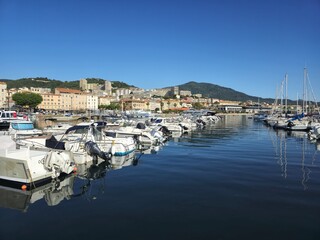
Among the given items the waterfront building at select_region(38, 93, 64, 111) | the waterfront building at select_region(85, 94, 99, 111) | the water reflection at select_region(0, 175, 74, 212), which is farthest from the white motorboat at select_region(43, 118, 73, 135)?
the waterfront building at select_region(85, 94, 99, 111)

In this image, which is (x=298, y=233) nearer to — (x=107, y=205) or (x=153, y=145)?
(x=107, y=205)

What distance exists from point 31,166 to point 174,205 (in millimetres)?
6079

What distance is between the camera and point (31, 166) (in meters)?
12.2

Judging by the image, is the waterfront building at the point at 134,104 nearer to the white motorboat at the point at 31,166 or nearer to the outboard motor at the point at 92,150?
the outboard motor at the point at 92,150

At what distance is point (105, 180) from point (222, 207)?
6109 mm

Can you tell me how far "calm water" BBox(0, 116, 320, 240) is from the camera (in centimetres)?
825

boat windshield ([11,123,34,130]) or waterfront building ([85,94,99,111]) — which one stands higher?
waterfront building ([85,94,99,111])

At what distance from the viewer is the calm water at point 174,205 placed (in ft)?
27.1

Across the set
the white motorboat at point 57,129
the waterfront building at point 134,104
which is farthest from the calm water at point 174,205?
the waterfront building at point 134,104

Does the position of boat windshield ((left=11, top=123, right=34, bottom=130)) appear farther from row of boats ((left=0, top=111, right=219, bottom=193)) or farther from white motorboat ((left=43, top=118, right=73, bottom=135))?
white motorboat ((left=43, top=118, right=73, bottom=135))

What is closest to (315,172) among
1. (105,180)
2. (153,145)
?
(105,180)

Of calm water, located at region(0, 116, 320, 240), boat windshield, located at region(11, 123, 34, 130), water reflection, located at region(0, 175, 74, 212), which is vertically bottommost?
calm water, located at region(0, 116, 320, 240)

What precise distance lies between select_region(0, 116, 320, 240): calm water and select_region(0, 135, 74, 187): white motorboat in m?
0.57

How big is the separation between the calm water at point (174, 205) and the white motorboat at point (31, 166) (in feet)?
1.87
